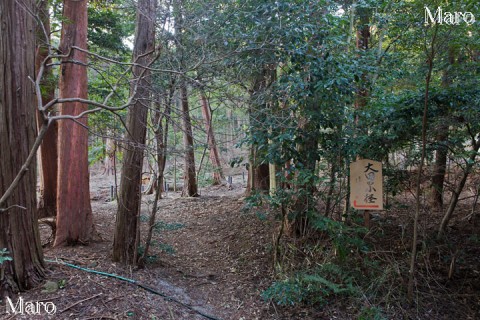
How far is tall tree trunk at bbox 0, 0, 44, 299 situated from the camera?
3.15 m

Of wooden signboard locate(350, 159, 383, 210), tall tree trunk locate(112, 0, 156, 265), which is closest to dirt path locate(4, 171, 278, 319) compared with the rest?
tall tree trunk locate(112, 0, 156, 265)

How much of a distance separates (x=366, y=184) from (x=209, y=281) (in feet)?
9.14

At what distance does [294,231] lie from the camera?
18.1 feet

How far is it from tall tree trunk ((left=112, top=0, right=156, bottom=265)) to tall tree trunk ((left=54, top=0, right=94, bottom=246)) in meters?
1.20

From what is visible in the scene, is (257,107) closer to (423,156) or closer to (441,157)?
(423,156)

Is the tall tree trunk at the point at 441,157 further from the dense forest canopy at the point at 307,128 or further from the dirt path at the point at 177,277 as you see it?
the dirt path at the point at 177,277

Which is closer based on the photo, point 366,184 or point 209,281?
point 366,184

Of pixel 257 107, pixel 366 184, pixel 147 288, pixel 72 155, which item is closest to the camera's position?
pixel 147 288

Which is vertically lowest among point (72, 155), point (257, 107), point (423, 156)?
point (423, 156)

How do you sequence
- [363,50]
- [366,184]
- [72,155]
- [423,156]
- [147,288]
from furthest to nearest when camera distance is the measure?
[363,50]
[72,155]
[366,184]
[147,288]
[423,156]

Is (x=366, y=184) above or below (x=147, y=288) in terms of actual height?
above

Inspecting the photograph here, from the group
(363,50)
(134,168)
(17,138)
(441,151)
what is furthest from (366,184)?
(17,138)

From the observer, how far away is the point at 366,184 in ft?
15.9

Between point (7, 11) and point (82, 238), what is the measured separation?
11.6 ft
